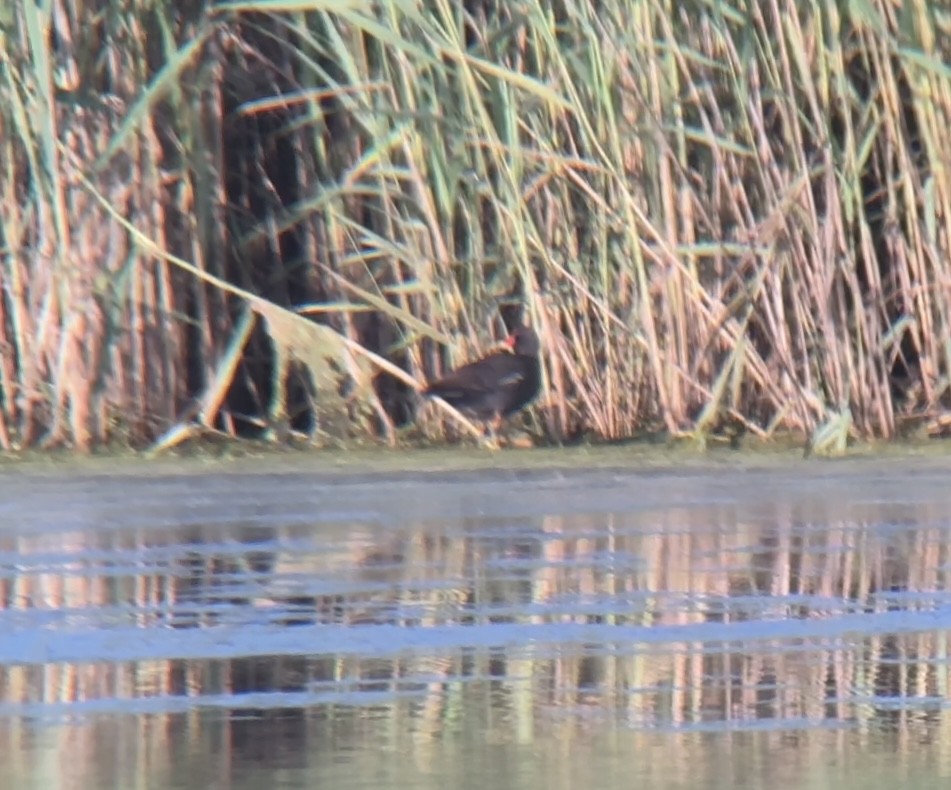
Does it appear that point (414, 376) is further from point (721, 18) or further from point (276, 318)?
point (721, 18)

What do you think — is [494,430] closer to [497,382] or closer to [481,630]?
[497,382]

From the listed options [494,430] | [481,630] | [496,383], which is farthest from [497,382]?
[481,630]

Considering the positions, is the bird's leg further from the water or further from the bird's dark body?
the water

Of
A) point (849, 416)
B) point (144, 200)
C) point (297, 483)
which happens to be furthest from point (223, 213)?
point (849, 416)

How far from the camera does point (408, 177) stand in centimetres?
710

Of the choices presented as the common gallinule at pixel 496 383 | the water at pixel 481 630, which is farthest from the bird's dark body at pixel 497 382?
the water at pixel 481 630

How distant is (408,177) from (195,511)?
169 cm

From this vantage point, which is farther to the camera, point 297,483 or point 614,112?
point 614,112

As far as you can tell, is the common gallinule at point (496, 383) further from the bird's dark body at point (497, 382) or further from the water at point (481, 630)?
the water at point (481, 630)

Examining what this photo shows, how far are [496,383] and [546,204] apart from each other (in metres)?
0.68

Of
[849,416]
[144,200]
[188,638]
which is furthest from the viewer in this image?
[144,200]

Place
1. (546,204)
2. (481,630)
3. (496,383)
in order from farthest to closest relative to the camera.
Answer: (546,204), (496,383), (481,630)

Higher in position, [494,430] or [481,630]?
[494,430]

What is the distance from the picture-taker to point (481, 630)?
4.07 meters
